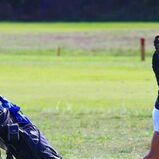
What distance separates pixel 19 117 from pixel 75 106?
11.0 metres

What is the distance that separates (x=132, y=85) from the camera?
2475 centimetres

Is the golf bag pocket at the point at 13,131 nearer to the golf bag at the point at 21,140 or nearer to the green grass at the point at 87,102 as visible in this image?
the golf bag at the point at 21,140

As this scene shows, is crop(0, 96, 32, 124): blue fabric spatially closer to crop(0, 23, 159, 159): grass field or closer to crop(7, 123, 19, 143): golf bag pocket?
crop(7, 123, 19, 143): golf bag pocket

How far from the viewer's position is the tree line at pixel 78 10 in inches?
3563

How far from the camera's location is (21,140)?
8.30 metres

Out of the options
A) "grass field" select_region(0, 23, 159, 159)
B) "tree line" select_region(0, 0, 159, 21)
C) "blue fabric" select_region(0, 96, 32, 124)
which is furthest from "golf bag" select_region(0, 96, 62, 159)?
"tree line" select_region(0, 0, 159, 21)

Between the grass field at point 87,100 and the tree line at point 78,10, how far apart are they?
46.9m

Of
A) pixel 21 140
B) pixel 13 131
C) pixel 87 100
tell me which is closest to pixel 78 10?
pixel 87 100

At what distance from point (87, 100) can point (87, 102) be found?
393mm

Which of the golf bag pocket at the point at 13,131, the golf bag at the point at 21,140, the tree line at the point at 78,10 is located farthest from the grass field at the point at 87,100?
the tree line at the point at 78,10

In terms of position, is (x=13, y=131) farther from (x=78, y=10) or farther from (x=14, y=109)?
(x=78, y=10)

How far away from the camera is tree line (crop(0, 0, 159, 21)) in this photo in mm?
90500

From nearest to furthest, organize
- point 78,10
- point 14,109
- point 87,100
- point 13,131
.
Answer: point 13,131, point 14,109, point 87,100, point 78,10

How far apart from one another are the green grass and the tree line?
180 feet
